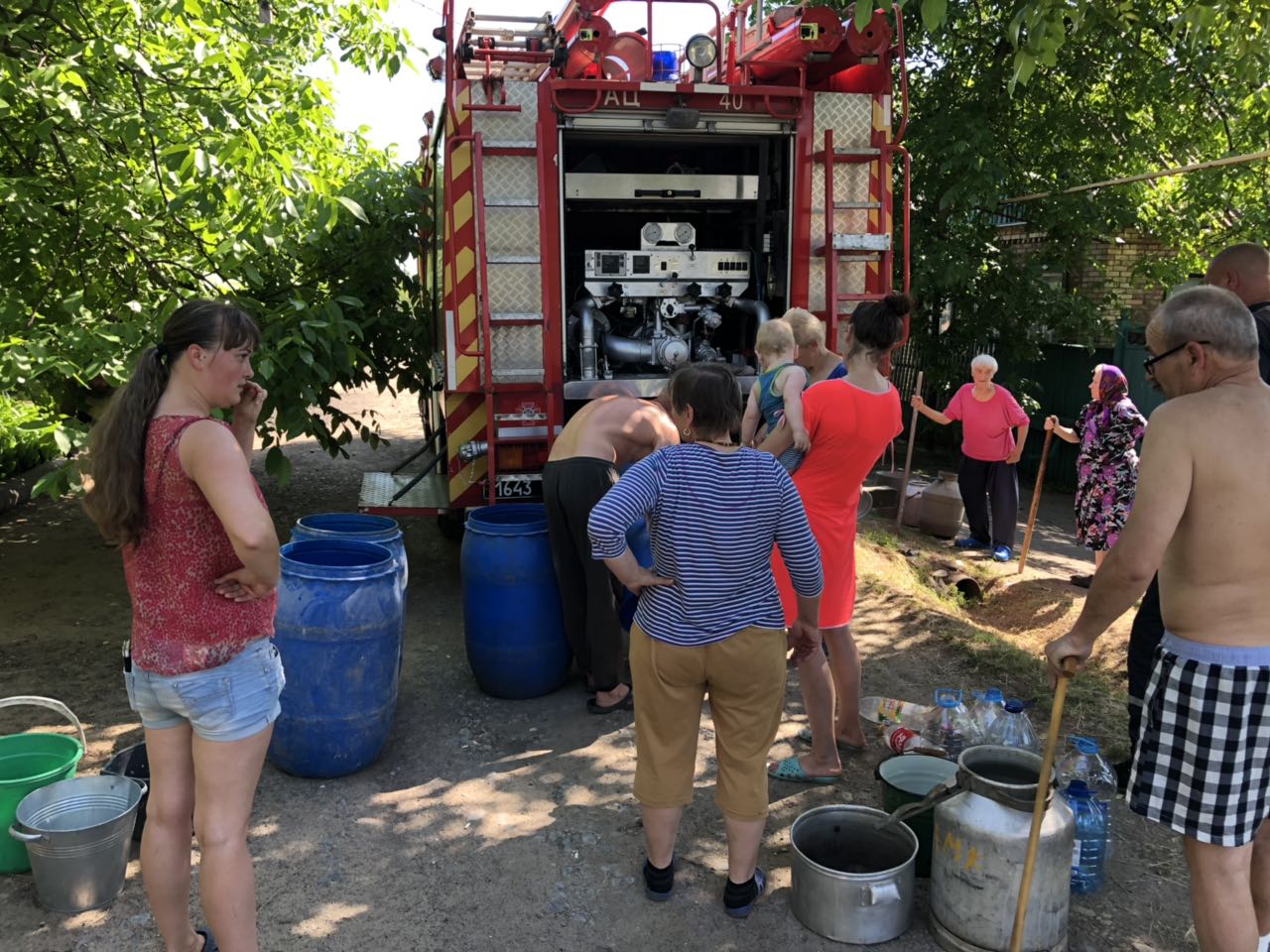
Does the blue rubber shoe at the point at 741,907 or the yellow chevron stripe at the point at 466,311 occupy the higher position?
the yellow chevron stripe at the point at 466,311

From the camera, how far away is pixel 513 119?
5.14 m

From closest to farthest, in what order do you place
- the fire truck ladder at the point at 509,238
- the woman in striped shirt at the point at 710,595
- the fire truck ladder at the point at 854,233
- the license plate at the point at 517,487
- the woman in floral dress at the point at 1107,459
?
the woman in striped shirt at the point at 710,595, the fire truck ladder at the point at 509,238, the license plate at the point at 517,487, the fire truck ladder at the point at 854,233, the woman in floral dress at the point at 1107,459

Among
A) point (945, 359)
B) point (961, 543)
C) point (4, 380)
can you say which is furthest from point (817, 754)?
point (945, 359)

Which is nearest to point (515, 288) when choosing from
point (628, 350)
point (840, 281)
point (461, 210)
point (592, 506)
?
point (461, 210)

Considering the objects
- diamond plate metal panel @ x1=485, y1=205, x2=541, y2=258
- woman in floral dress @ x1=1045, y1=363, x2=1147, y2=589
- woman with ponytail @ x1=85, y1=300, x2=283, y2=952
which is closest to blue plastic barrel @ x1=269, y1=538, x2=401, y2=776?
woman with ponytail @ x1=85, y1=300, x2=283, y2=952

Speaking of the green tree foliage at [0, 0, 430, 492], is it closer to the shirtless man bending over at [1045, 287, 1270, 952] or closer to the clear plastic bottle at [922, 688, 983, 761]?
the clear plastic bottle at [922, 688, 983, 761]

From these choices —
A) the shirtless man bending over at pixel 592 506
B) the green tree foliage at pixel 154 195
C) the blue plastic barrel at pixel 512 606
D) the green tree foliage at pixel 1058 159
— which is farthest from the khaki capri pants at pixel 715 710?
the green tree foliage at pixel 1058 159

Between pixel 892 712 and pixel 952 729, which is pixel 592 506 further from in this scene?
pixel 952 729

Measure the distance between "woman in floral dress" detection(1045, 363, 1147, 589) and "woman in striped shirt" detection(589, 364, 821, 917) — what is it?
417cm

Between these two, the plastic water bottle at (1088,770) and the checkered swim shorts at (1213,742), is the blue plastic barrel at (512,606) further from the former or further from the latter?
the checkered swim shorts at (1213,742)

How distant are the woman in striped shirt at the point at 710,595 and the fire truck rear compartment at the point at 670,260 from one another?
9.35 feet

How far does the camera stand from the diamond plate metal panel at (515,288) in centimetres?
522

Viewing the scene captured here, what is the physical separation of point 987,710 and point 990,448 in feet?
15.7

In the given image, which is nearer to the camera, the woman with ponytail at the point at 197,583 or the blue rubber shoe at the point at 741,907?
the woman with ponytail at the point at 197,583
